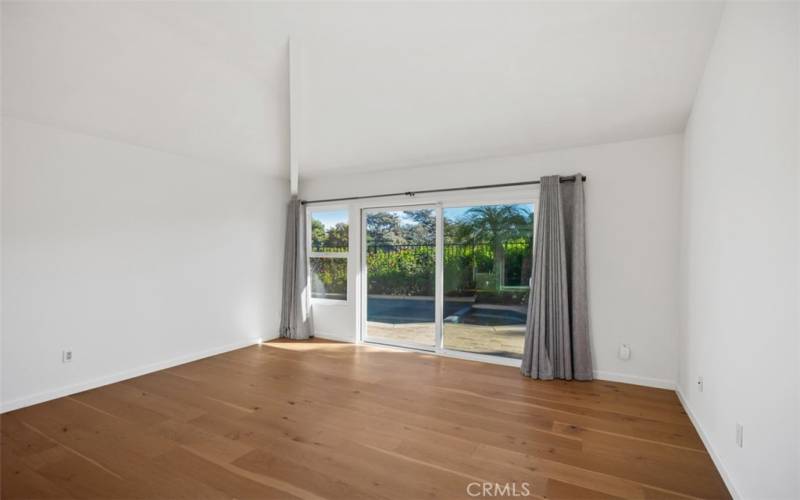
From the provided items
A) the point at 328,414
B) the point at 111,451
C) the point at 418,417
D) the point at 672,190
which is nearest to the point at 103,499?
the point at 111,451

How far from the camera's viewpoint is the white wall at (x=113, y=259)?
117 inches

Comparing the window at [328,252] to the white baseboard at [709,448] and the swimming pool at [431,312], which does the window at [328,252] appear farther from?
the white baseboard at [709,448]

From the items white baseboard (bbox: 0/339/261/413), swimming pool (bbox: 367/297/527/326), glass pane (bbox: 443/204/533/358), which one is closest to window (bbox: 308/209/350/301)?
swimming pool (bbox: 367/297/527/326)

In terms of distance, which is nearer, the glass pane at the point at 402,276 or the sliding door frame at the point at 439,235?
A: the sliding door frame at the point at 439,235

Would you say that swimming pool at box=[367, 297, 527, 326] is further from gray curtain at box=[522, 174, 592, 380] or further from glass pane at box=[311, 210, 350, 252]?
glass pane at box=[311, 210, 350, 252]

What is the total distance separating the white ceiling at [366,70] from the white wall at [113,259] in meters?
0.34

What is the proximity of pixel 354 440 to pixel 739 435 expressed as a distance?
2139 millimetres

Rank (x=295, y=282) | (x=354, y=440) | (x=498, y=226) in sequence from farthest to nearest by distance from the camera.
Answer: (x=295, y=282) → (x=498, y=226) → (x=354, y=440)

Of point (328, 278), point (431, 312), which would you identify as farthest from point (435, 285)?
point (328, 278)

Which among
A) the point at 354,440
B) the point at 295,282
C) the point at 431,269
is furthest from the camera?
the point at 295,282

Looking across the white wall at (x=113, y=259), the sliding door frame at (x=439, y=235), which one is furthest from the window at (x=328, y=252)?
the white wall at (x=113, y=259)

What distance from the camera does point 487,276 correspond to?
171 inches

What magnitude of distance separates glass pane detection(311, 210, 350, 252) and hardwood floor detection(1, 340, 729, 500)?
2108 millimetres

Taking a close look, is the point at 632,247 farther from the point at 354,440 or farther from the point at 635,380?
the point at 354,440
